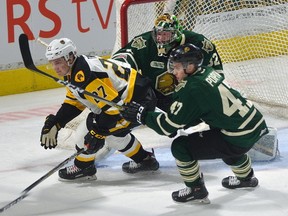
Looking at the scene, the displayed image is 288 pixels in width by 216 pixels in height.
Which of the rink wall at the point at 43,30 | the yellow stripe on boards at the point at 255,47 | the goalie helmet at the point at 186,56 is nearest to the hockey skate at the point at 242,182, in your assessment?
the goalie helmet at the point at 186,56

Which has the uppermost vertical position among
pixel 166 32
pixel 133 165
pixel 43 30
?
pixel 166 32

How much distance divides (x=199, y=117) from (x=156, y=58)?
873 millimetres

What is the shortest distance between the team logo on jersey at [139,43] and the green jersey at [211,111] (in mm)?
866

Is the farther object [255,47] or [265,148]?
[255,47]

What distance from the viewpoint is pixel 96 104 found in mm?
4320

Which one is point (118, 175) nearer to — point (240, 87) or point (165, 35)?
point (165, 35)

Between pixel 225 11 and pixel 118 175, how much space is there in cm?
183

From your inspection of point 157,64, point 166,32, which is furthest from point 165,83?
point 166,32

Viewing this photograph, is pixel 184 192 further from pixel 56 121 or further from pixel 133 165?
pixel 56 121

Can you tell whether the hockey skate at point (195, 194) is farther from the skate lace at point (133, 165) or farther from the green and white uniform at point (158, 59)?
the green and white uniform at point (158, 59)

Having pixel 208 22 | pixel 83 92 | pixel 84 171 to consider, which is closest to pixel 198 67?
pixel 83 92

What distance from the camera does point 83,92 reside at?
4.18 meters

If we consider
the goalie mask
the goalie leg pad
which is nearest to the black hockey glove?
the goalie mask

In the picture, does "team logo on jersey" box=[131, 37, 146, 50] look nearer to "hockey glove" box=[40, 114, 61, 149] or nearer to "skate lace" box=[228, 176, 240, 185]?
"hockey glove" box=[40, 114, 61, 149]
